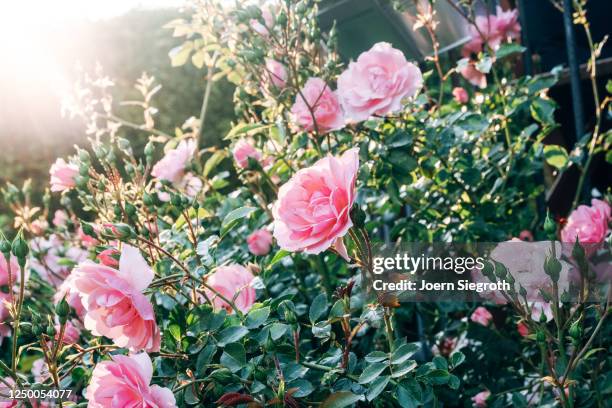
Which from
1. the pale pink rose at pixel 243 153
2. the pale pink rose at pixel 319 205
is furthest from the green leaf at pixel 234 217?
the pale pink rose at pixel 243 153

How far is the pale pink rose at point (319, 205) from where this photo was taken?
83cm

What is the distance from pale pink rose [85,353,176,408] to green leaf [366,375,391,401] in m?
0.25

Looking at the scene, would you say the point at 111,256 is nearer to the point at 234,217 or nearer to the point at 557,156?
the point at 234,217

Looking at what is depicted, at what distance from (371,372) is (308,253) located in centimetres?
21

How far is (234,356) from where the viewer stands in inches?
35.9

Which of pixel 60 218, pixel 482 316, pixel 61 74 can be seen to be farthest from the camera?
pixel 61 74

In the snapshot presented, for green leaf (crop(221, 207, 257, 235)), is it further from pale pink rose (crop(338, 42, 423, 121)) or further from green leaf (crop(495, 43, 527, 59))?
green leaf (crop(495, 43, 527, 59))

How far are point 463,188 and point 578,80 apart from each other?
0.44m

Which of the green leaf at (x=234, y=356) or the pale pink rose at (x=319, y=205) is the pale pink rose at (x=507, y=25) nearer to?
the pale pink rose at (x=319, y=205)

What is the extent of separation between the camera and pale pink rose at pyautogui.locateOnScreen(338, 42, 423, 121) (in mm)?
1199

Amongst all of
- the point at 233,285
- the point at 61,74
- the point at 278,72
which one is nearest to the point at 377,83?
the point at 278,72

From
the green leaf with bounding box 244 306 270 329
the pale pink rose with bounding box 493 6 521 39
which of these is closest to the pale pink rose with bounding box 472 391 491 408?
the green leaf with bounding box 244 306 270 329

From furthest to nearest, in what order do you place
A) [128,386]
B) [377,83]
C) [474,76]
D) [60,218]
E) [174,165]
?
1. [60,218]
2. [474,76]
3. [174,165]
4. [377,83]
5. [128,386]

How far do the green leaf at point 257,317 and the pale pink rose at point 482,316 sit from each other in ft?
2.52
